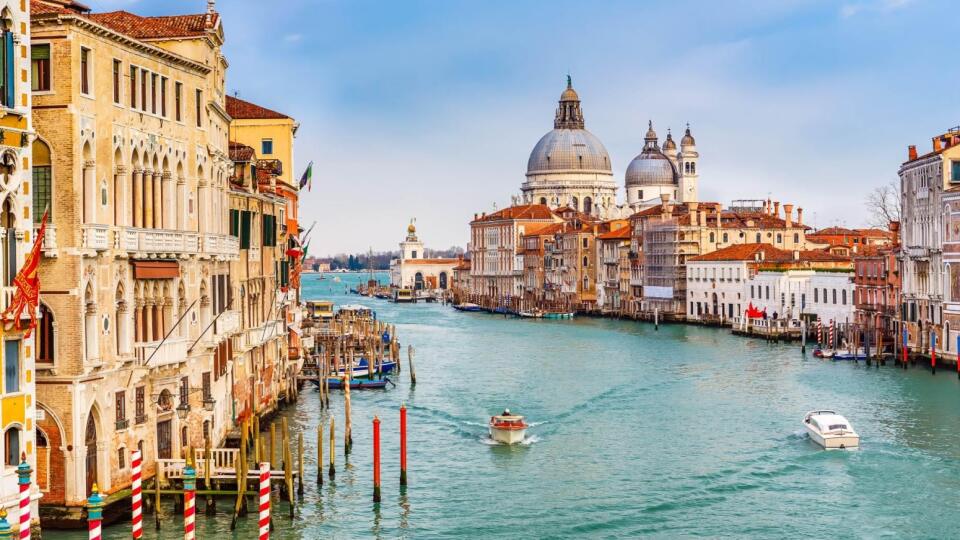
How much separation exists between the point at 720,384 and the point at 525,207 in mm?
58900

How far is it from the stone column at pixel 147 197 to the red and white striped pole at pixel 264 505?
3.01 meters

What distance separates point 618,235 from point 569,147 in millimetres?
29066

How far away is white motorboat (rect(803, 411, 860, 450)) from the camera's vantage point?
20219 mm

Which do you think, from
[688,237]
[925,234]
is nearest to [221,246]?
[925,234]

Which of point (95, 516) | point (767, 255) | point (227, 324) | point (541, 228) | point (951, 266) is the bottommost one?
point (95, 516)

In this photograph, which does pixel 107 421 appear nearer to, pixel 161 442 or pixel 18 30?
pixel 161 442

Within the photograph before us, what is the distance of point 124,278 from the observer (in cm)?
1423

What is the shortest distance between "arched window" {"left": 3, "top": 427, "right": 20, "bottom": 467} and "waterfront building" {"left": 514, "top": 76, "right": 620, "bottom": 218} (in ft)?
279

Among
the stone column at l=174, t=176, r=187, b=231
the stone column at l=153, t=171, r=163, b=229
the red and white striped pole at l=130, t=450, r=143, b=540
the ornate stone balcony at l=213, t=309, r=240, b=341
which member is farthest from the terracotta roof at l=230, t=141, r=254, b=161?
the red and white striped pole at l=130, t=450, r=143, b=540

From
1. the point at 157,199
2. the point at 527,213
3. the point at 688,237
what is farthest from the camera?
the point at 527,213

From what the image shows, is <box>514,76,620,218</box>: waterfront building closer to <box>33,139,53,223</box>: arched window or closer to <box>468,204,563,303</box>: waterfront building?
<box>468,204,563,303</box>: waterfront building

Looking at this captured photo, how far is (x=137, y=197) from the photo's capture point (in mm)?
14562

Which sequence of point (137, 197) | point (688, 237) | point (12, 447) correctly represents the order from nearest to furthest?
1. point (12, 447)
2. point (137, 197)
3. point (688, 237)

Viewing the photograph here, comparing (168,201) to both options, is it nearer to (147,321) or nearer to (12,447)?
(147,321)
